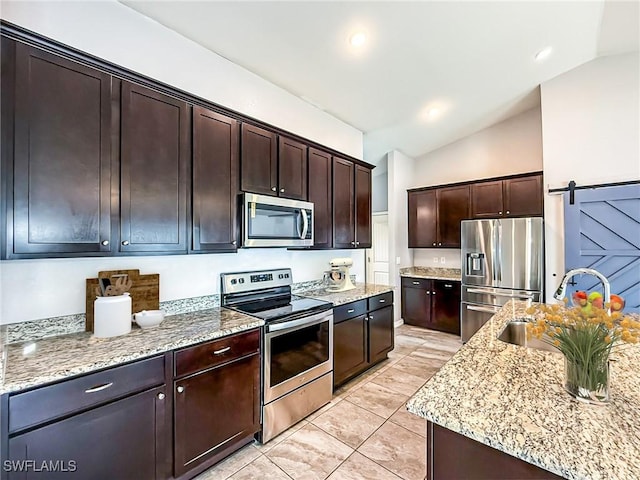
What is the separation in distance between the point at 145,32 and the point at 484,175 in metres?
5.01

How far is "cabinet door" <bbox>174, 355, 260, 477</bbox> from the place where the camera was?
1682 millimetres

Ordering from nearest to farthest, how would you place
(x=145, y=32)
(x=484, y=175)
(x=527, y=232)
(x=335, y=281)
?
(x=145, y=32)
(x=335, y=281)
(x=527, y=232)
(x=484, y=175)

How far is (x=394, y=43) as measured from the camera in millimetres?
2641

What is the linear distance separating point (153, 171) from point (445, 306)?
14.7 feet

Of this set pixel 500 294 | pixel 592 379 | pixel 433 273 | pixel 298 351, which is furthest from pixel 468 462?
pixel 433 273

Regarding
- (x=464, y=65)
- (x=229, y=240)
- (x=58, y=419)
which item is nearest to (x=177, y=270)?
(x=229, y=240)

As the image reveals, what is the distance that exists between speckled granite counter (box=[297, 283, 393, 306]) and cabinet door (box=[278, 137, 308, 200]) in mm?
1031

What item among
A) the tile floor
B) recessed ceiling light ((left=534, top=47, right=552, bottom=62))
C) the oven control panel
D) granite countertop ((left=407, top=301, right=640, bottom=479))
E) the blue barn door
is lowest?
the tile floor

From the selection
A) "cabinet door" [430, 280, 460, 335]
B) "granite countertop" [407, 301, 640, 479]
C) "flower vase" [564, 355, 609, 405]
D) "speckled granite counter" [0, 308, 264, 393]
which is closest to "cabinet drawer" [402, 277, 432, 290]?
"cabinet door" [430, 280, 460, 335]

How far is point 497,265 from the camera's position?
13.2 ft

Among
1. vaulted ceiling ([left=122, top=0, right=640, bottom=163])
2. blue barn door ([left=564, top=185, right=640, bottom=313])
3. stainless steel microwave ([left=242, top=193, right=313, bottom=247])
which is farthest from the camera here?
blue barn door ([left=564, top=185, right=640, bottom=313])

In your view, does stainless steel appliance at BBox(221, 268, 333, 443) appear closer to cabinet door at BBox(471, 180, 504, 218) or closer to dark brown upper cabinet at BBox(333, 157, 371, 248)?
dark brown upper cabinet at BBox(333, 157, 371, 248)

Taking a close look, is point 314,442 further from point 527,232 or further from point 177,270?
point 527,232

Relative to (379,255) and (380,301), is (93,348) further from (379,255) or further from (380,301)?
(379,255)
